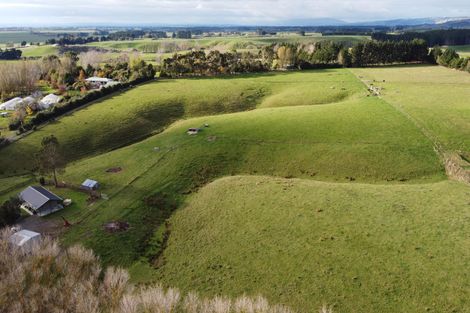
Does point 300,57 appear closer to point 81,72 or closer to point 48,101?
point 81,72

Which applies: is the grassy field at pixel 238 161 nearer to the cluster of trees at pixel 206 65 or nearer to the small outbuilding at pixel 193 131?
the small outbuilding at pixel 193 131

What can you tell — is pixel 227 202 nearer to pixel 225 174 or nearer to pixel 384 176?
pixel 225 174

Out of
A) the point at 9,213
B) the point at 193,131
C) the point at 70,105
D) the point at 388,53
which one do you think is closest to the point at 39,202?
the point at 9,213

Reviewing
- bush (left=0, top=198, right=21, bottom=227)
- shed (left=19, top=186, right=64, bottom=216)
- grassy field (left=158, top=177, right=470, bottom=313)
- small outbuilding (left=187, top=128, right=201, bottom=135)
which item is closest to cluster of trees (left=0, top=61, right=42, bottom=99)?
small outbuilding (left=187, top=128, right=201, bottom=135)

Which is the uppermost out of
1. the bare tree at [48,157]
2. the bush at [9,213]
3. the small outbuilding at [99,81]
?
the small outbuilding at [99,81]

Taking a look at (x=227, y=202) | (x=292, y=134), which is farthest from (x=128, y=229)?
(x=292, y=134)

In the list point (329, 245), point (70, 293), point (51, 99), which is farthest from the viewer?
point (51, 99)

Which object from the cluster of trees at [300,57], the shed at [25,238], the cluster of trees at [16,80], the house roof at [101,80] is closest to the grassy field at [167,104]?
the cluster of trees at [300,57]
